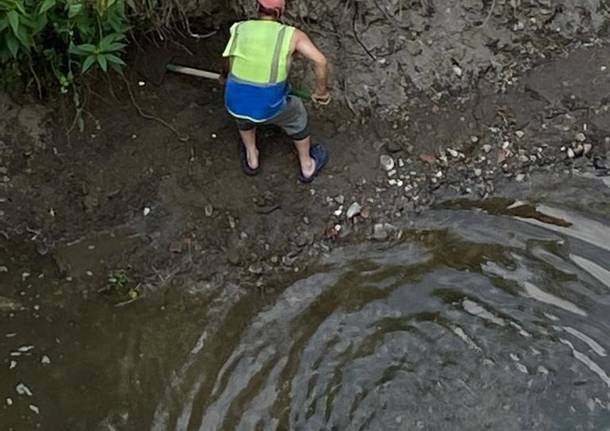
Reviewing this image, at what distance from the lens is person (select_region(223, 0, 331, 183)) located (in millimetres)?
4109

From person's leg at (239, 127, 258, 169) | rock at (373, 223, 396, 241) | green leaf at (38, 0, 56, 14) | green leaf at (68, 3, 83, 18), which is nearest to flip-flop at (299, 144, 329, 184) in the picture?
person's leg at (239, 127, 258, 169)

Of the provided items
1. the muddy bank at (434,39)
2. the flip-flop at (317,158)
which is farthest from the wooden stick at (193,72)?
the flip-flop at (317,158)

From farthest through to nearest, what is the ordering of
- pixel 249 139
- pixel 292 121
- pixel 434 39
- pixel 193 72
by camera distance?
1. pixel 434 39
2. pixel 193 72
3. pixel 249 139
4. pixel 292 121

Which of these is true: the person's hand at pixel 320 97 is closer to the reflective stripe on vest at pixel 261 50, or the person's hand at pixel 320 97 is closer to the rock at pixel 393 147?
the reflective stripe on vest at pixel 261 50

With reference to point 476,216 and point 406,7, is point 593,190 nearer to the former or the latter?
point 476,216

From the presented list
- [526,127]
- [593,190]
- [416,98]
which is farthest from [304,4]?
[593,190]

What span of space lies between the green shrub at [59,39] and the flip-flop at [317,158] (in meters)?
0.99

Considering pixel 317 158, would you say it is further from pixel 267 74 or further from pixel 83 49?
pixel 83 49

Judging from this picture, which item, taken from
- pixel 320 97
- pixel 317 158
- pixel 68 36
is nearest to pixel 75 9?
pixel 68 36

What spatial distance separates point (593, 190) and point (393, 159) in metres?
0.94

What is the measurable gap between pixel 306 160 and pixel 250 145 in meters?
0.27

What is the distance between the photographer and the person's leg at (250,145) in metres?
4.54

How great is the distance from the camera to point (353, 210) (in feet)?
15.0

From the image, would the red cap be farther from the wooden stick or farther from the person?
the wooden stick
